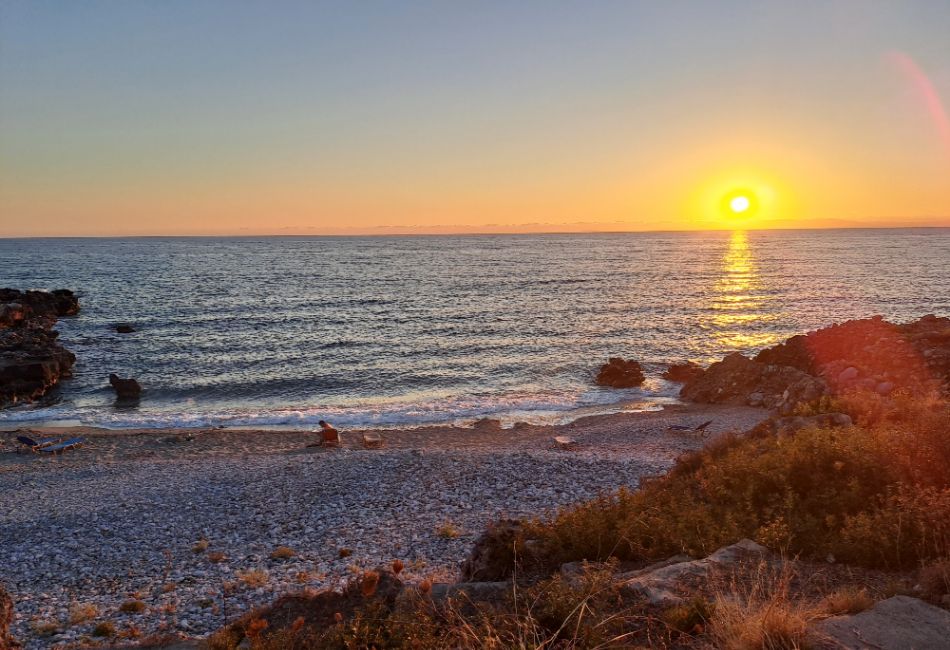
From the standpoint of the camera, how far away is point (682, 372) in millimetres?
38531

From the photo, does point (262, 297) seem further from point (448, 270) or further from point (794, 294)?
point (794, 294)

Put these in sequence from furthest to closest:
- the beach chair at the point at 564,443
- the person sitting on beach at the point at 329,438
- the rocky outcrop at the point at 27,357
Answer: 1. the rocky outcrop at the point at 27,357
2. the person sitting on beach at the point at 329,438
3. the beach chair at the point at 564,443

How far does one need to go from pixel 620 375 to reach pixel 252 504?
2465cm

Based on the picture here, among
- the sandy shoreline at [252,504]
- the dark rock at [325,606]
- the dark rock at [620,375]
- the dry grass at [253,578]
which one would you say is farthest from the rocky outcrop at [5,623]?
the dark rock at [620,375]

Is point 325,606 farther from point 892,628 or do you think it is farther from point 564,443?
point 564,443

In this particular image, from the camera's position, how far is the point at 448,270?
11656 cm

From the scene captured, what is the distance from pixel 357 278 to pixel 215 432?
73.6 m

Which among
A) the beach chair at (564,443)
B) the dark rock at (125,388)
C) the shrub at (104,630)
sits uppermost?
the shrub at (104,630)

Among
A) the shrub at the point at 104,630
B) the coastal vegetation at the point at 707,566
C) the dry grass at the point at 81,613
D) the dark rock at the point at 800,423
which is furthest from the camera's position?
the dark rock at the point at 800,423

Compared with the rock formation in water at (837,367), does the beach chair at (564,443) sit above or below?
below

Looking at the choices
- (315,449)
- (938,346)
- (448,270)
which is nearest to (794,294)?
(938,346)

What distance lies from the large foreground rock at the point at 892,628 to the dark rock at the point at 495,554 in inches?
181

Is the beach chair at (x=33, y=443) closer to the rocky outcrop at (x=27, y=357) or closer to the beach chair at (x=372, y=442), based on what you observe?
the rocky outcrop at (x=27, y=357)

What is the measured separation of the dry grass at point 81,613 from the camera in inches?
446
